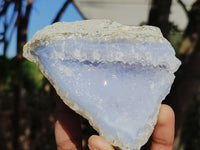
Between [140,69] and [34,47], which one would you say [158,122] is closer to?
[140,69]

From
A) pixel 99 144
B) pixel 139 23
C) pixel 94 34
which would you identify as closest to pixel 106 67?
pixel 94 34

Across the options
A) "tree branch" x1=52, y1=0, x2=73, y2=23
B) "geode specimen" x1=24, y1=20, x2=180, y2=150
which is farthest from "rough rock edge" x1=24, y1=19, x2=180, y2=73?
"tree branch" x1=52, y1=0, x2=73, y2=23

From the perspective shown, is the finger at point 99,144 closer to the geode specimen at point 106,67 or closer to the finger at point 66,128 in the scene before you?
the geode specimen at point 106,67

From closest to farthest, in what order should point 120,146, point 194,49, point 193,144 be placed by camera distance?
point 120,146 < point 194,49 < point 193,144

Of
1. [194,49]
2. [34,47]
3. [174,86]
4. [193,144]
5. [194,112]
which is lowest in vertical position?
[193,144]

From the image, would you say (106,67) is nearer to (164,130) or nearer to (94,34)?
(94,34)

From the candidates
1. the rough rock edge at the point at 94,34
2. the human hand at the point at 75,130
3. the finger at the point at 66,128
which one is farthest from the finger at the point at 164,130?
the finger at the point at 66,128

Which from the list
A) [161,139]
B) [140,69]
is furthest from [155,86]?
[161,139]

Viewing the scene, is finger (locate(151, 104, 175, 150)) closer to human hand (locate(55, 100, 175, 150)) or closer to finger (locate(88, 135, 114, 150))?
human hand (locate(55, 100, 175, 150))
